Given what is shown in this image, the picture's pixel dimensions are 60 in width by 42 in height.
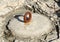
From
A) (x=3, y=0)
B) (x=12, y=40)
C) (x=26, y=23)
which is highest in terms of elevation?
(x=3, y=0)

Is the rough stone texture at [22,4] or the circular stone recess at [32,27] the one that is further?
the rough stone texture at [22,4]

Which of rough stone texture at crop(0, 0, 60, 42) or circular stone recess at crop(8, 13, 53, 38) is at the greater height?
rough stone texture at crop(0, 0, 60, 42)

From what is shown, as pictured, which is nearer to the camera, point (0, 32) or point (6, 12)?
point (0, 32)

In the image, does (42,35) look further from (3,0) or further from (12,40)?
(3,0)

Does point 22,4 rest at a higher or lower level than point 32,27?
higher

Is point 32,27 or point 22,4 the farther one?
point 22,4

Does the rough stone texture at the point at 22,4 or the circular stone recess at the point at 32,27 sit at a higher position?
the rough stone texture at the point at 22,4

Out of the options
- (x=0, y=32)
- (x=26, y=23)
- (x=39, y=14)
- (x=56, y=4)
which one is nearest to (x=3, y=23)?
(x=0, y=32)

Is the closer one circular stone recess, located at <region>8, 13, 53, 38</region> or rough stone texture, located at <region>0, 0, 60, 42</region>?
circular stone recess, located at <region>8, 13, 53, 38</region>
